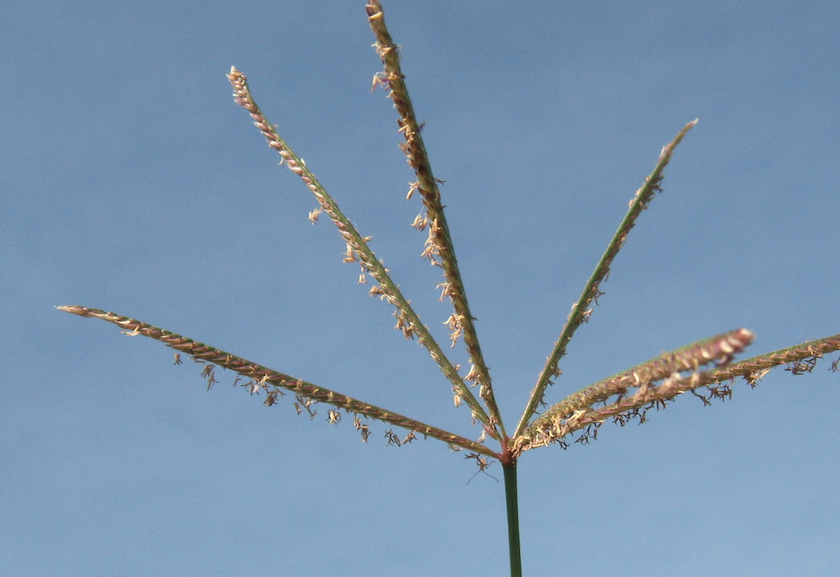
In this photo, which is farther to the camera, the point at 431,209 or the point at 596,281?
the point at 596,281

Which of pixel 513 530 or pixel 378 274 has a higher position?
pixel 378 274

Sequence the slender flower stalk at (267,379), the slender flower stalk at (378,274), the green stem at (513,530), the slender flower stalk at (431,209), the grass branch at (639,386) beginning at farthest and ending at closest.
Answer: the slender flower stalk at (378,274)
the green stem at (513,530)
the slender flower stalk at (267,379)
the slender flower stalk at (431,209)
the grass branch at (639,386)

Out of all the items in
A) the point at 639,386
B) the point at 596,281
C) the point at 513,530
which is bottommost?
the point at 513,530

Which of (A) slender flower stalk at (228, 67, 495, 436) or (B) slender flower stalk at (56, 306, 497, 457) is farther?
(A) slender flower stalk at (228, 67, 495, 436)

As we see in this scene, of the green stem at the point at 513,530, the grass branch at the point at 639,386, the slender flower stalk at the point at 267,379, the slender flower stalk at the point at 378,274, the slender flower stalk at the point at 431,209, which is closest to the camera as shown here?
the grass branch at the point at 639,386

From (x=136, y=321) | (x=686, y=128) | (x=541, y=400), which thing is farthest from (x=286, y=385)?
(x=686, y=128)

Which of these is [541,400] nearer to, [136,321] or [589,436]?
[589,436]

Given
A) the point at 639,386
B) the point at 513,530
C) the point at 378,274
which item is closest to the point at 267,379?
the point at 378,274

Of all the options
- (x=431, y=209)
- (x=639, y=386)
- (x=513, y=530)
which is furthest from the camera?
(x=513, y=530)

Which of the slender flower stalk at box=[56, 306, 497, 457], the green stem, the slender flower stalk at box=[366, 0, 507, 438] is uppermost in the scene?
the slender flower stalk at box=[366, 0, 507, 438]

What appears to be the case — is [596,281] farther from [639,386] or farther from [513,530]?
[513,530]
